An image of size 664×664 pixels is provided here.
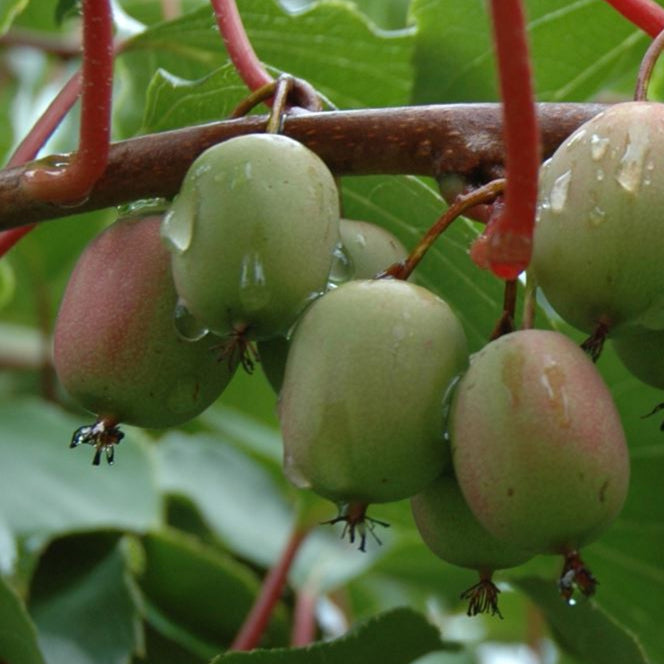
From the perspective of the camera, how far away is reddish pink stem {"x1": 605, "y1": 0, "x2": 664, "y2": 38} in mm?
867

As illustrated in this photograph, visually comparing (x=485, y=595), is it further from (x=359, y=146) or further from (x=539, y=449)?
(x=359, y=146)

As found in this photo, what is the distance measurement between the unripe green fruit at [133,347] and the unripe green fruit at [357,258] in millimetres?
33

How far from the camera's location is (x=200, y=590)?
1.44 meters

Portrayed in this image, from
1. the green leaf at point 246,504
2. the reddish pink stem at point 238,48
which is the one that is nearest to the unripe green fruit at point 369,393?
the reddish pink stem at point 238,48

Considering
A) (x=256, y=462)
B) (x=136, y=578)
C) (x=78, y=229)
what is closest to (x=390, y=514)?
(x=136, y=578)

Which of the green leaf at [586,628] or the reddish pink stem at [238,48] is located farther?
the green leaf at [586,628]

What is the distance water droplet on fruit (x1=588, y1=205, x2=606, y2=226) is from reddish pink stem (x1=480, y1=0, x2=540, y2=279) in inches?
2.2

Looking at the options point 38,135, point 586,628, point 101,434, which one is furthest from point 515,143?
point 586,628

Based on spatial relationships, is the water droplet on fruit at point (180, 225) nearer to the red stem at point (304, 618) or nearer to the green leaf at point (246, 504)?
the red stem at point (304, 618)

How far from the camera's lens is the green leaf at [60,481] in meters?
1.60

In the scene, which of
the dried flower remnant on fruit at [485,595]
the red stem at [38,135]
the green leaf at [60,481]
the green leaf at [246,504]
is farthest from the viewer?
the green leaf at [246,504]

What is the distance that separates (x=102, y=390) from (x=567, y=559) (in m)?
0.28

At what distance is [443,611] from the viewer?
183cm


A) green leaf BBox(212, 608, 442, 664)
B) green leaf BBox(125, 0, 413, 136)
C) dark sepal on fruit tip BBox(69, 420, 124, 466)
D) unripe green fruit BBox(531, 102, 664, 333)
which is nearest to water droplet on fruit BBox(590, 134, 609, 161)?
unripe green fruit BBox(531, 102, 664, 333)
